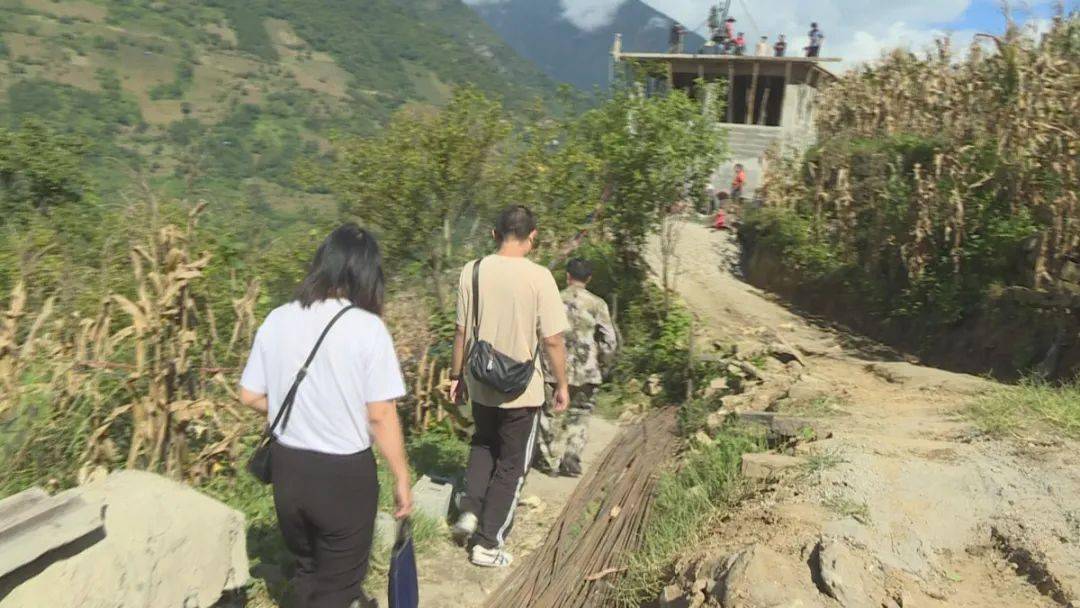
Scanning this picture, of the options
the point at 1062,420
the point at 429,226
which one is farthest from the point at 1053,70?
the point at 429,226

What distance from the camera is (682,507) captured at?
4.27 meters

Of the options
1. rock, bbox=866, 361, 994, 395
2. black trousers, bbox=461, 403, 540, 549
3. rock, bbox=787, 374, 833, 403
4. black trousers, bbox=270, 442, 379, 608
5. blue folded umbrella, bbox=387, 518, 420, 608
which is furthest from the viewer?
rock, bbox=787, 374, 833, 403

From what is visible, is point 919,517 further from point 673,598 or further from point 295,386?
point 295,386

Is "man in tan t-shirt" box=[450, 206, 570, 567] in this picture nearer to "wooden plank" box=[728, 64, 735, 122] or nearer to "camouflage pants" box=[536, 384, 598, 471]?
"camouflage pants" box=[536, 384, 598, 471]

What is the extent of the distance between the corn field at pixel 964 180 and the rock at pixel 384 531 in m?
7.20

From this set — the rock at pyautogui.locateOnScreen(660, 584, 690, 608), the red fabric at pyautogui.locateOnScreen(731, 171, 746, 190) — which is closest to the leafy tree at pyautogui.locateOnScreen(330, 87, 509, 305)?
the rock at pyautogui.locateOnScreen(660, 584, 690, 608)

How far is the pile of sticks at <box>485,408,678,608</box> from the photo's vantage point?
386 centimetres

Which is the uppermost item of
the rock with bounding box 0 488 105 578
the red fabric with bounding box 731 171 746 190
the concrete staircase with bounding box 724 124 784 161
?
the concrete staircase with bounding box 724 124 784 161

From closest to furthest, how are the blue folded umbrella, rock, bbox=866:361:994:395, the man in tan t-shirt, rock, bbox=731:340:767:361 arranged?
the blue folded umbrella
the man in tan t-shirt
rock, bbox=866:361:994:395
rock, bbox=731:340:767:361

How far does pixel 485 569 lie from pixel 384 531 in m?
0.57

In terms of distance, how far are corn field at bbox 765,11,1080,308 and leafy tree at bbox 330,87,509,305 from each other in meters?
5.81

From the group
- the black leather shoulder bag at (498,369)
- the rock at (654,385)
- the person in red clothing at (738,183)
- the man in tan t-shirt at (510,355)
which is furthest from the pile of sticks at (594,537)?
the person in red clothing at (738,183)

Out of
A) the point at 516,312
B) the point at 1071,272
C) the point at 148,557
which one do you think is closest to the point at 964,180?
the point at 1071,272

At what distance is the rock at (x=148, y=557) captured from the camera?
8.09 ft
